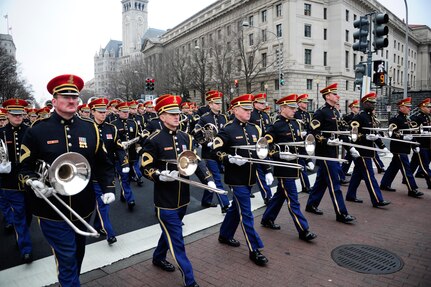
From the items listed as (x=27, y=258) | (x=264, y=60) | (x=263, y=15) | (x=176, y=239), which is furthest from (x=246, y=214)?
(x=263, y=15)

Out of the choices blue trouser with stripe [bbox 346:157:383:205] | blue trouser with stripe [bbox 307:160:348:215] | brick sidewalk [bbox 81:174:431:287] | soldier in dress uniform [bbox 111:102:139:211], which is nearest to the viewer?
brick sidewalk [bbox 81:174:431:287]

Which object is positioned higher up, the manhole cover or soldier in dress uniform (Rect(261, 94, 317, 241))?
soldier in dress uniform (Rect(261, 94, 317, 241))

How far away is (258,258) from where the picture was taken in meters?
5.13

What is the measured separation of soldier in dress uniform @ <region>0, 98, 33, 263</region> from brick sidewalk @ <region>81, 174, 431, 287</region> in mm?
1423

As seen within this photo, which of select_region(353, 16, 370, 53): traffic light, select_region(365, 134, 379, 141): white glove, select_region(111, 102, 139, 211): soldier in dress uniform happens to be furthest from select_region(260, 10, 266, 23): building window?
select_region(365, 134, 379, 141): white glove

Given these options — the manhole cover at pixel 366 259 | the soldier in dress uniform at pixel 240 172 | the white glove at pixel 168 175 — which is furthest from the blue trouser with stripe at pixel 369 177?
the white glove at pixel 168 175

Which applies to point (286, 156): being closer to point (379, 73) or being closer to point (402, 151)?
point (402, 151)

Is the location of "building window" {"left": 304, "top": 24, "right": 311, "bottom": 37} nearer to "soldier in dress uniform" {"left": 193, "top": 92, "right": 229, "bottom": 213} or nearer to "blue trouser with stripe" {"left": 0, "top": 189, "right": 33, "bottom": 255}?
"soldier in dress uniform" {"left": 193, "top": 92, "right": 229, "bottom": 213}

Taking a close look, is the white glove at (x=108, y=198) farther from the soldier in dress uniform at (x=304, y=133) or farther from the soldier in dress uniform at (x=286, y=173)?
the soldier in dress uniform at (x=304, y=133)

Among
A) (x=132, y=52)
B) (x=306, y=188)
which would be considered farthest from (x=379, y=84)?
(x=132, y=52)

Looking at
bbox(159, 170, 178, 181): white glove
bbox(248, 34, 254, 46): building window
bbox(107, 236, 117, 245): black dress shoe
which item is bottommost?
bbox(107, 236, 117, 245): black dress shoe

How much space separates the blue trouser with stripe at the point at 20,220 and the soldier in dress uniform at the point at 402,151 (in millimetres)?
8600

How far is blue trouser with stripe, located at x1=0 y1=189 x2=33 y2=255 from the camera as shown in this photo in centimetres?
546

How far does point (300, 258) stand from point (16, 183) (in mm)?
4862
